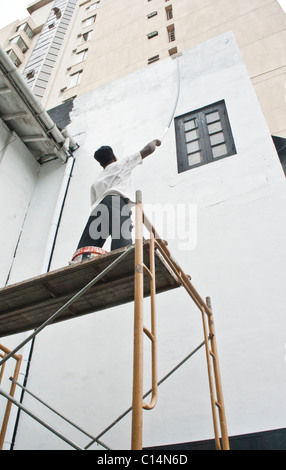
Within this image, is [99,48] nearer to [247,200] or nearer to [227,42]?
[227,42]

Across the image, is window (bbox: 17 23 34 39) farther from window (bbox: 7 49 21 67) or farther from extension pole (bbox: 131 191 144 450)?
extension pole (bbox: 131 191 144 450)

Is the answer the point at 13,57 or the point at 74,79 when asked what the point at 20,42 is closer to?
the point at 13,57

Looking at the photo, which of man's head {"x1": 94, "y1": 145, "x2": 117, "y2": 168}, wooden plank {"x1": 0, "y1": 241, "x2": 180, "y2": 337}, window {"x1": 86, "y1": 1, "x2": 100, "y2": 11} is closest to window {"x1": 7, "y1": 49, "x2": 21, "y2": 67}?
window {"x1": 86, "y1": 1, "x2": 100, "y2": 11}

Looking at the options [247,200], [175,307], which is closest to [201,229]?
[247,200]

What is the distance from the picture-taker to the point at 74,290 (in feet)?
9.93

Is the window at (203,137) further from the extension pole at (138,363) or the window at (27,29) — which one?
the window at (27,29)

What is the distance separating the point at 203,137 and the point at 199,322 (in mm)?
3653

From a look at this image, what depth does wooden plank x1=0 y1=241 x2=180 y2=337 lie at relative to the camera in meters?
2.73

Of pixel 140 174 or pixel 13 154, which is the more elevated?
pixel 13 154

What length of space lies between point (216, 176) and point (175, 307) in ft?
7.34

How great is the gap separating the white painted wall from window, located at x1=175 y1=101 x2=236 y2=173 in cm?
16

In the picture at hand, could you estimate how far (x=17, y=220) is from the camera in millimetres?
6738

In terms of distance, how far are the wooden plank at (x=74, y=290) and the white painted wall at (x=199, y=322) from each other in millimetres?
1245

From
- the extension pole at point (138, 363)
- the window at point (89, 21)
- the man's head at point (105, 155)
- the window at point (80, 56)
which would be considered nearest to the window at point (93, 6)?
the window at point (89, 21)
